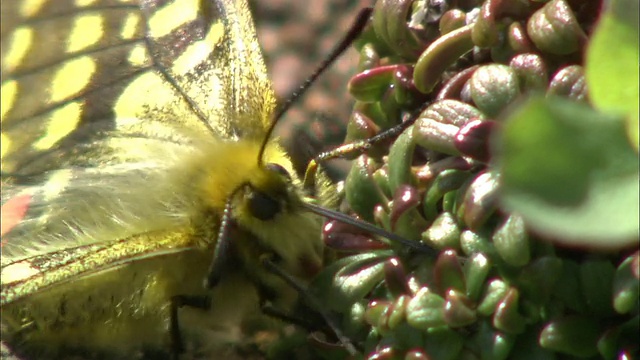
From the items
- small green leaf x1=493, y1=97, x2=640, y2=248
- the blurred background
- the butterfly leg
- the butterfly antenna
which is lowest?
the butterfly leg

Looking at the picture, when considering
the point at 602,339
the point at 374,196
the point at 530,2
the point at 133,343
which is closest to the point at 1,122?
the point at 133,343

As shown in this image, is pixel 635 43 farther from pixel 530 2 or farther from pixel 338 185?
pixel 338 185

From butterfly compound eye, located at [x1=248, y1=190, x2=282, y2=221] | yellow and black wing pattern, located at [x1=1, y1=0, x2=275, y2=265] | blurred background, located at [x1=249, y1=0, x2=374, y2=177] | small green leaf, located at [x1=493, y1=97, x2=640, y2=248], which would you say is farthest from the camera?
blurred background, located at [x1=249, y1=0, x2=374, y2=177]

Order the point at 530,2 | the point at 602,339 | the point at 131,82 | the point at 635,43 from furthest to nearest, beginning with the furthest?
the point at 131,82
the point at 530,2
the point at 602,339
the point at 635,43

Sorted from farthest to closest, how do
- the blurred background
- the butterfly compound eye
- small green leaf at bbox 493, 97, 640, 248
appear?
the blurred background, the butterfly compound eye, small green leaf at bbox 493, 97, 640, 248

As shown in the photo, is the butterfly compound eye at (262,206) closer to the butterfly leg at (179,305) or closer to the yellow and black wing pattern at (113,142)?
the yellow and black wing pattern at (113,142)

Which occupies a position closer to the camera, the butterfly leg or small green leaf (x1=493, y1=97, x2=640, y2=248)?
small green leaf (x1=493, y1=97, x2=640, y2=248)

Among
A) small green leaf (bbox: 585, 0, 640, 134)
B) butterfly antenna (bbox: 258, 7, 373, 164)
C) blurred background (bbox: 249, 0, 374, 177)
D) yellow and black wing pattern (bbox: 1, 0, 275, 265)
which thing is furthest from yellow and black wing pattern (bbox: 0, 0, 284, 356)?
small green leaf (bbox: 585, 0, 640, 134)

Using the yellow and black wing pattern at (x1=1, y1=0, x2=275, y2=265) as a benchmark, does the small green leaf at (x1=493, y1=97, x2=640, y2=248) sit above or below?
above

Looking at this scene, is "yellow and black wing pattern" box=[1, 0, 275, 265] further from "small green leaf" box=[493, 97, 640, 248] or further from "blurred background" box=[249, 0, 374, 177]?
"small green leaf" box=[493, 97, 640, 248]
